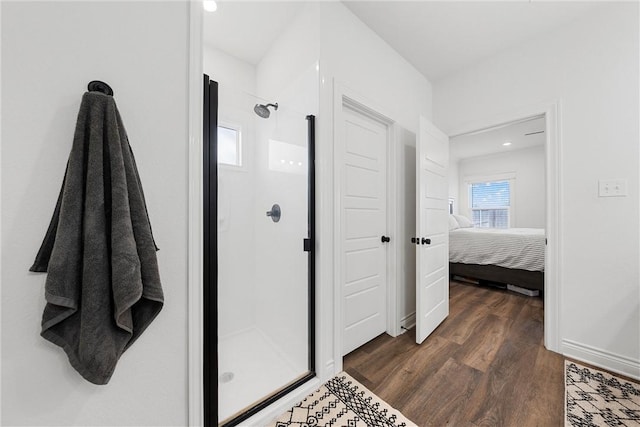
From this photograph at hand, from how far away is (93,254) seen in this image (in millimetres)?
688

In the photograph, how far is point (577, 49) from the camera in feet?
5.87

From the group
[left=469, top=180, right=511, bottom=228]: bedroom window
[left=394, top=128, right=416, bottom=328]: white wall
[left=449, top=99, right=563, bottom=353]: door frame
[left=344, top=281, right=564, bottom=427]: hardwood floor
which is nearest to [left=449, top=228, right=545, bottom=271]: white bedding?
[left=344, top=281, right=564, bottom=427]: hardwood floor

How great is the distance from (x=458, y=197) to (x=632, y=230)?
5244mm

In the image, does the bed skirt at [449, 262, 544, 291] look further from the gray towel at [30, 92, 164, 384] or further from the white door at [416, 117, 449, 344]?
the gray towel at [30, 92, 164, 384]

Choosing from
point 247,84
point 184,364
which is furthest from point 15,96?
point 247,84

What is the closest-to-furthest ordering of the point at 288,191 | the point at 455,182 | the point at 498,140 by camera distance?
the point at 288,191 < the point at 498,140 < the point at 455,182

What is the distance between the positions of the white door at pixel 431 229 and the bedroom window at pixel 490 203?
4691 mm

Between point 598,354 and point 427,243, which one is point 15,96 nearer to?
point 427,243

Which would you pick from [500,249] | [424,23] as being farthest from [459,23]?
[500,249]

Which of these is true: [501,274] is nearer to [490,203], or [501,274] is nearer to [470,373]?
[470,373]

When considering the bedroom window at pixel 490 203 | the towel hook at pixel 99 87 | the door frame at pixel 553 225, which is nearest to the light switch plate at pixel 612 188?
the door frame at pixel 553 225

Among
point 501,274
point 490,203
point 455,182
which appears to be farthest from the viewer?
point 455,182

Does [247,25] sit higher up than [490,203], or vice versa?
[247,25]

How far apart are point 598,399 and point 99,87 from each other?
112 inches
